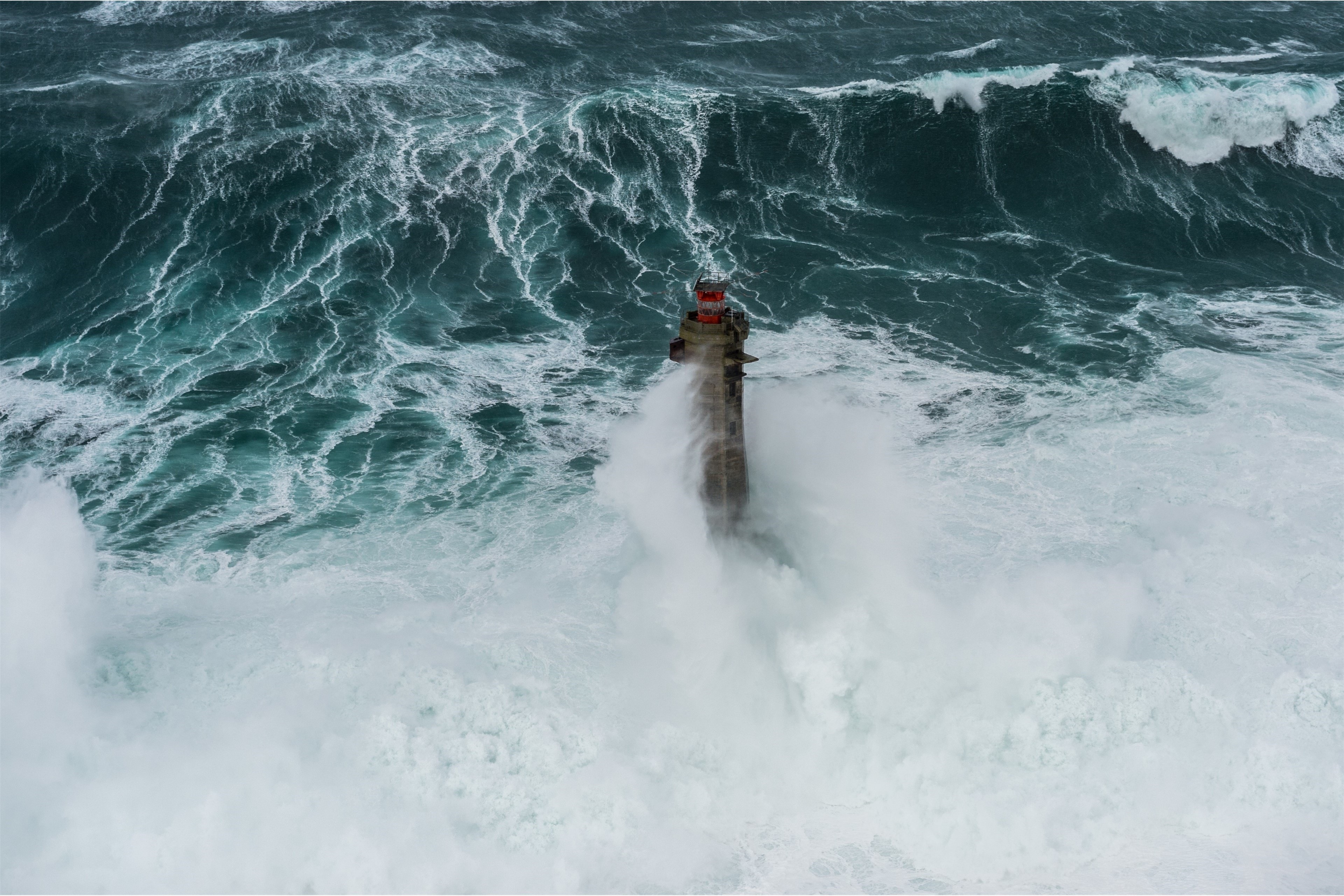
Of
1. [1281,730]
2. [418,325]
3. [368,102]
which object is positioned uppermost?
[368,102]

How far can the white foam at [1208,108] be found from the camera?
2275 inches

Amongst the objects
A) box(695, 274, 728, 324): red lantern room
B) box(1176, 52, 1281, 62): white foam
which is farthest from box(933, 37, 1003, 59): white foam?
box(695, 274, 728, 324): red lantern room

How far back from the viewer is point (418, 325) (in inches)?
1829

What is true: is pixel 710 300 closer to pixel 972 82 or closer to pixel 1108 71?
pixel 972 82

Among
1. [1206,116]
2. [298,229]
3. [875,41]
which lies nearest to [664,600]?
[298,229]

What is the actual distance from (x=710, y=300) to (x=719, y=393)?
242cm

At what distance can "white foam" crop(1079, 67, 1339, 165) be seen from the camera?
5778 centimetres

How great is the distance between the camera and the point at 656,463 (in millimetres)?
34312

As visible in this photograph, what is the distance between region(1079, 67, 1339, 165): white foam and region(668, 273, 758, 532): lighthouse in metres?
34.3

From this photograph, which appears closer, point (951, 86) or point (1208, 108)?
point (1208, 108)

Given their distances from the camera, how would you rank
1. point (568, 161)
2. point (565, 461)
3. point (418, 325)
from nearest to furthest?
1. point (565, 461)
2. point (418, 325)
3. point (568, 161)

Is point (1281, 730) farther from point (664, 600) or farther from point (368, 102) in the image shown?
point (368, 102)

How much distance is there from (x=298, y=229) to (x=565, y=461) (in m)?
18.5

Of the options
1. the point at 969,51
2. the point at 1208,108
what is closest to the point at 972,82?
the point at 969,51
